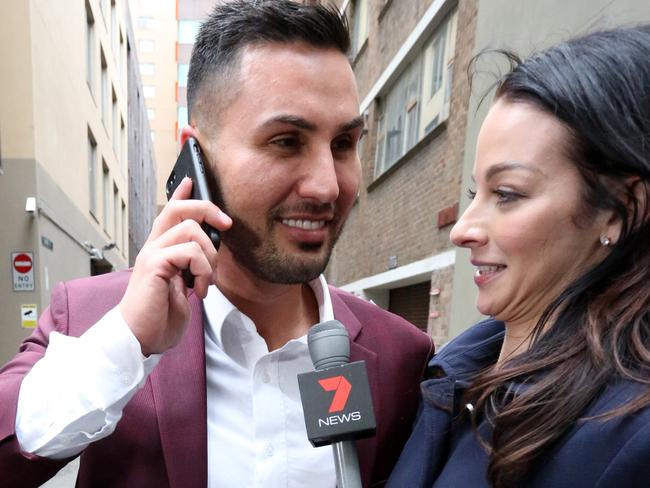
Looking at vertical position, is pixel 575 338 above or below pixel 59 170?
below

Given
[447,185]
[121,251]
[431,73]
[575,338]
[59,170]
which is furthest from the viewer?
[121,251]

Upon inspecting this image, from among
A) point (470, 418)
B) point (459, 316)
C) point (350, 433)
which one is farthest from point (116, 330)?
point (459, 316)

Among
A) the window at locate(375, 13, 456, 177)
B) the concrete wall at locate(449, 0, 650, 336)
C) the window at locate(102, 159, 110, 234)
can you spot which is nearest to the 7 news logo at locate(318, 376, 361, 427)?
the concrete wall at locate(449, 0, 650, 336)

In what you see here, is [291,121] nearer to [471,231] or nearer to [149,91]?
[471,231]

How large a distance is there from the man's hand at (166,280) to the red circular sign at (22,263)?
769cm

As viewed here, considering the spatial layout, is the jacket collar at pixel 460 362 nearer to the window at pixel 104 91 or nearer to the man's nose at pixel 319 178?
the man's nose at pixel 319 178

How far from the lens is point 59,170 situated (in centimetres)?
930

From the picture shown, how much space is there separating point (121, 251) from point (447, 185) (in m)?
16.9

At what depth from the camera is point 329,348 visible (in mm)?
1018

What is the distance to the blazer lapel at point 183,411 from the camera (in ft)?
3.92

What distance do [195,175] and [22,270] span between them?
7.55 meters

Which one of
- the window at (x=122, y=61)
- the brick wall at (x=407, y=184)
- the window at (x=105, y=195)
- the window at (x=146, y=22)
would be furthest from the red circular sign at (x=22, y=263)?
the window at (x=146, y=22)

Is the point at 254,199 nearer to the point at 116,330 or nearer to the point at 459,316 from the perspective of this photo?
the point at 116,330

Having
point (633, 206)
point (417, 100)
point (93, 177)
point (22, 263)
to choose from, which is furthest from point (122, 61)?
point (633, 206)
